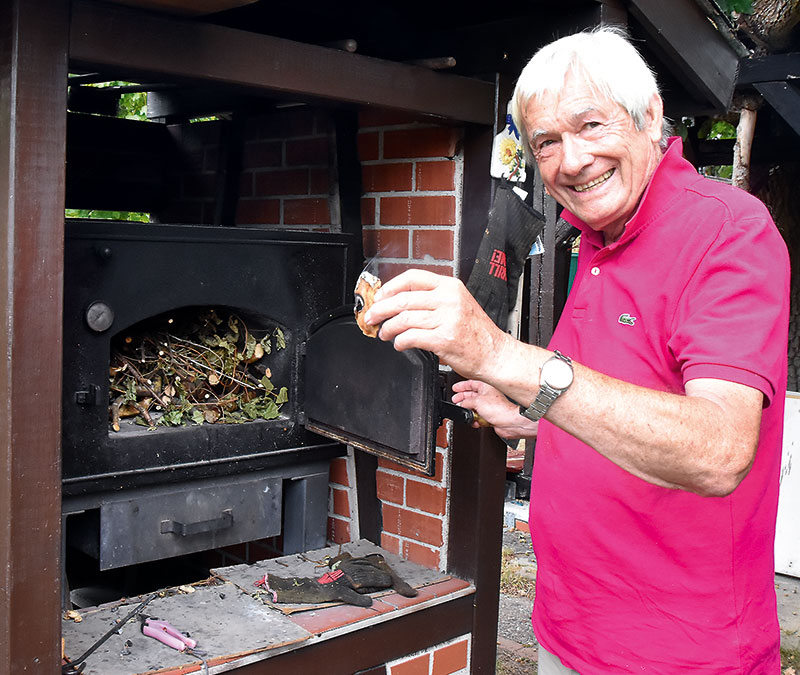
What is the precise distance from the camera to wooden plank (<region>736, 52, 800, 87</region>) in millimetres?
4789

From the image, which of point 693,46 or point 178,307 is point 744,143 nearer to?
point 693,46

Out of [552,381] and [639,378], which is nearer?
[552,381]

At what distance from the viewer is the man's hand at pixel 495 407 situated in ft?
7.21

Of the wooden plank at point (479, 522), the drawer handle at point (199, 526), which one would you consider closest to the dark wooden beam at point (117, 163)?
the drawer handle at point (199, 526)

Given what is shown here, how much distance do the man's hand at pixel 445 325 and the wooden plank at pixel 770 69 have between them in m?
4.03

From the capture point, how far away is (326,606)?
258cm

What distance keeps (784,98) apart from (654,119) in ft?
11.4

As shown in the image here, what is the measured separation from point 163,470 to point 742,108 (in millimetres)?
4139

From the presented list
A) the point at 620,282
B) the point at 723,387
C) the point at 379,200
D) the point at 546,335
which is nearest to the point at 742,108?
the point at 546,335

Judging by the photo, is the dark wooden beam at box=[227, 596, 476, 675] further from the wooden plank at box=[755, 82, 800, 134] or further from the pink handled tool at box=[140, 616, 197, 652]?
the wooden plank at box=[755, 82, 800, 134]

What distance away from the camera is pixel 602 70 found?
1771 mm

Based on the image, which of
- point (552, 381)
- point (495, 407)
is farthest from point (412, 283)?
point (495, 407)

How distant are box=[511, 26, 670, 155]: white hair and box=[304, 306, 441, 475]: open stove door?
0.94 m

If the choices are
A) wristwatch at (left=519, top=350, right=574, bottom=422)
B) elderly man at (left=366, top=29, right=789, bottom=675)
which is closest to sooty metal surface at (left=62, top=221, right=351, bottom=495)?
elderly man at (left=366, top=29, right=789, bottom=675)
